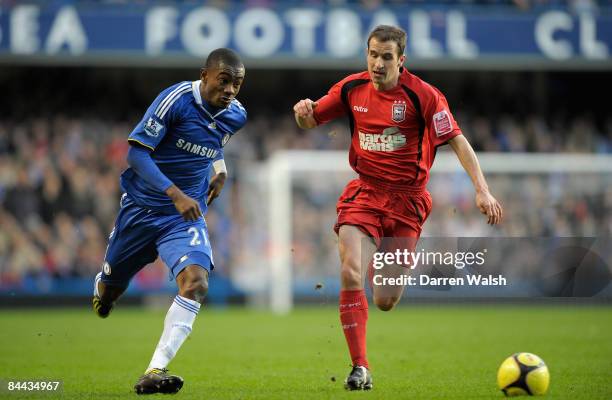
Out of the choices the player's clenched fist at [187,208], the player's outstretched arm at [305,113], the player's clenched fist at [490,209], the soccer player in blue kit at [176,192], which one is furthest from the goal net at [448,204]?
the player's clenched fist at [490,209]

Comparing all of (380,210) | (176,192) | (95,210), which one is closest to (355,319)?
(380,210)

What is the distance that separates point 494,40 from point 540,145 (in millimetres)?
4644

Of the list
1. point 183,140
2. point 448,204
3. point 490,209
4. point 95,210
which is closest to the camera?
point 490,209

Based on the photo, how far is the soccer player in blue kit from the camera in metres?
6.73

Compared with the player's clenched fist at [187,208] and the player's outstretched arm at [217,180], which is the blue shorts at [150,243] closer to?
the player's clenched fist at [187,208]

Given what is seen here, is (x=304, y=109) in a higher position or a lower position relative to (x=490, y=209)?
higher

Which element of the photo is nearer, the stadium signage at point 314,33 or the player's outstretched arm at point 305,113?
the player's outstretched arm at point 305,113

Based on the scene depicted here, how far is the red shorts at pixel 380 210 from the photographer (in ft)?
24.3

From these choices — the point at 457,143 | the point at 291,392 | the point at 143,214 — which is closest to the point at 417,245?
the point at 457,143

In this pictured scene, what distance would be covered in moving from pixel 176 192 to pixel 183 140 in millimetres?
755

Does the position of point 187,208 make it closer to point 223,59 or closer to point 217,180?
point 223,59

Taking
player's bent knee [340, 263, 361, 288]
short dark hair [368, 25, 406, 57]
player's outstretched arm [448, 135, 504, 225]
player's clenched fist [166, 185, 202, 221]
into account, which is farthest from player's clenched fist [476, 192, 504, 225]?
player's clenched fist [166, 185, 202, 221]

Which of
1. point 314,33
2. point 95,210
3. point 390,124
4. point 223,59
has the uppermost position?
point 314,33

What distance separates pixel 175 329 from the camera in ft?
21.9
